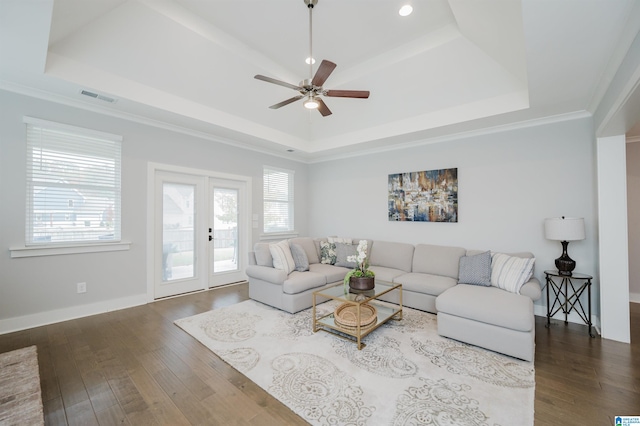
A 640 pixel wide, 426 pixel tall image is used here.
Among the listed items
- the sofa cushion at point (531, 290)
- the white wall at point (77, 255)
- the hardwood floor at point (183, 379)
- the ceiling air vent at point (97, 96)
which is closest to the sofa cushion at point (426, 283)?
the sofa cushion at point (531, 290)

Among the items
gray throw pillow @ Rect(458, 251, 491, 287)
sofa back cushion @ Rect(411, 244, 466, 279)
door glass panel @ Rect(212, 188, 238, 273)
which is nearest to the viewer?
gray throw pillow @ Rect(458, 251, 491, 287)

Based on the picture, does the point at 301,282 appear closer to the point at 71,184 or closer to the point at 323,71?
the point at 323,71

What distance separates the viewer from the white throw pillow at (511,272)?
319 cm

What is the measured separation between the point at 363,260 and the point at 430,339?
1116 millimetres

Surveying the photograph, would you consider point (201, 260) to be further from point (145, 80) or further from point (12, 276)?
point (145, 80)

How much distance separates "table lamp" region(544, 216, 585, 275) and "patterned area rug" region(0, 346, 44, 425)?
497 cm

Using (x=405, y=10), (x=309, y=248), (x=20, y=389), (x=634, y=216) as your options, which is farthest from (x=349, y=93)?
(x=634, y=216)

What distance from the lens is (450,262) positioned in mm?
4051

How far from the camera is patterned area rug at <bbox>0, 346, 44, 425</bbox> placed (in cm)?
165

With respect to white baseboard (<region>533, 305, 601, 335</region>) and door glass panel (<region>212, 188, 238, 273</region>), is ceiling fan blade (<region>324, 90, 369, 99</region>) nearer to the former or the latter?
door glass panel (<region>212, 188, 238, 273</region>)

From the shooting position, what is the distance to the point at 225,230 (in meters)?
5.16

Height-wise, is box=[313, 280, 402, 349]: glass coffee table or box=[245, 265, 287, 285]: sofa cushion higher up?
box=[245, 265, 287, 285]: sofa cushion

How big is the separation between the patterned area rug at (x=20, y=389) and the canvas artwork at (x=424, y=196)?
4853mm

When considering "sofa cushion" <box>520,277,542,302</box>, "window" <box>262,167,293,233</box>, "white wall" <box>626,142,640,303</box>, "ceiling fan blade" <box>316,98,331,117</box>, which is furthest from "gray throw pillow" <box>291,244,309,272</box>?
"white wall" <box>626,142,640,303</box>
